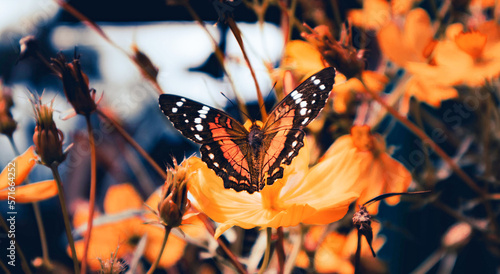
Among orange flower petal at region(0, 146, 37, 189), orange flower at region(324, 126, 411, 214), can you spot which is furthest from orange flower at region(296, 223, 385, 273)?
orange flower petal at region(0, 146, 37, 189)

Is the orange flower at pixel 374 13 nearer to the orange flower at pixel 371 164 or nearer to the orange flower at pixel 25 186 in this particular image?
the orange flower at pixel 371 164

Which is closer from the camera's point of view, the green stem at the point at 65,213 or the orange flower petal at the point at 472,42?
the green stem at the point at 65,213

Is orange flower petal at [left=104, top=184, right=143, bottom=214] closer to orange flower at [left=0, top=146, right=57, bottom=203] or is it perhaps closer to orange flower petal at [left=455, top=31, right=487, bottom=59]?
orange flower at [left=0, top=146, right=57, bottom=203]

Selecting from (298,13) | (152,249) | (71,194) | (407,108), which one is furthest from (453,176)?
(71,194)

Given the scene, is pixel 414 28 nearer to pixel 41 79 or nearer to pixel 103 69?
pixel 103 69

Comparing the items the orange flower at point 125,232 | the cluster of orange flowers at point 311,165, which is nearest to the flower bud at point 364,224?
the cluster of orange flowers at point 311,165

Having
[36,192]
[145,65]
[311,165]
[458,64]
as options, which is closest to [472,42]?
[458,64]
